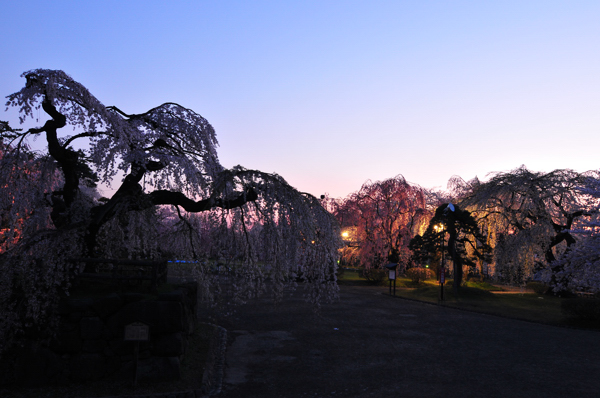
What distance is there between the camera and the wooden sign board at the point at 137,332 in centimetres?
811

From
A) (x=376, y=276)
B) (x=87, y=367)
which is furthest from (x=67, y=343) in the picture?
(x=376, y=276)

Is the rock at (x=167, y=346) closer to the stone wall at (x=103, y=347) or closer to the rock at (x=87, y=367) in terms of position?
the stone wall at (x=103, y=347)

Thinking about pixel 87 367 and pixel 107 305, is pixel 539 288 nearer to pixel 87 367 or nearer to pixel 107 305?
pixel 107 305

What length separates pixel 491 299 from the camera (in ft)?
80.0

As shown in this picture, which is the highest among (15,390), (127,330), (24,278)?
(24,278)

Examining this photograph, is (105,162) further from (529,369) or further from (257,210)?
(529,369)

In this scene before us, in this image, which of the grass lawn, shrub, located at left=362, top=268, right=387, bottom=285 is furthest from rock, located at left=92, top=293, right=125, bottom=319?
shrub, located at left=362, top=268, right=387, bottom=285

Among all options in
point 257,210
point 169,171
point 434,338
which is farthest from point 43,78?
point 434,338

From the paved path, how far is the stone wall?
162 cm

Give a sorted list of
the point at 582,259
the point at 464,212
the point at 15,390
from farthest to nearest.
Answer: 1. the point at 464,212
2. the point at 582,259
3. the point at 15,390

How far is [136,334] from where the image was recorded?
8.12 metres

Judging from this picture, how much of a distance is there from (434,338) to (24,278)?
11.7 m

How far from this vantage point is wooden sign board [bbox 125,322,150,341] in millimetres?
8109

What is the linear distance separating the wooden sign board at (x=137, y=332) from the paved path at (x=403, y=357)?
199 cm
